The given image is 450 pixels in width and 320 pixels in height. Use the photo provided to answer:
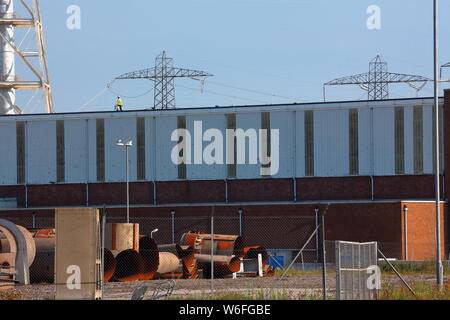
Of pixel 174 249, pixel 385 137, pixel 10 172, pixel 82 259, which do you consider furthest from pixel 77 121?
pixel 82 259

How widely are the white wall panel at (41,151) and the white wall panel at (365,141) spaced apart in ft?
63.9

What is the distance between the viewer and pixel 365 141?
6200 cm

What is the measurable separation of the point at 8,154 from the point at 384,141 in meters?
24.0

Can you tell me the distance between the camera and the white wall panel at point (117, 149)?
64.8 metres

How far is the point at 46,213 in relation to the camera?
209 feet

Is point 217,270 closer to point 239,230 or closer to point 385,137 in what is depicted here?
point 239,230

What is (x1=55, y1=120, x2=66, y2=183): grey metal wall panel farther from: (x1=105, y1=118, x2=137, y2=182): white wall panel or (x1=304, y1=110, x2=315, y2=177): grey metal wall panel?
(x1=304, y1=110, x2=315, y2=177): grey metal wall panel

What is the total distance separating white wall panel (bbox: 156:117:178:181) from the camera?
6419cm

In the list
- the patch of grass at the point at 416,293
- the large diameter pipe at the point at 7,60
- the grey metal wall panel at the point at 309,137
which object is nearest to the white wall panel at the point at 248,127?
the grey metal wall panel at the point at 309,137

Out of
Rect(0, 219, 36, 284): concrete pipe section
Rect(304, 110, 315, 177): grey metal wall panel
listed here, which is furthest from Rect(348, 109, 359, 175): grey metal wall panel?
Rect(0, 219, 36, 284): concrete pipe section

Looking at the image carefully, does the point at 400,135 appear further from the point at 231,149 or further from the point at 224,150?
the point at 224,150

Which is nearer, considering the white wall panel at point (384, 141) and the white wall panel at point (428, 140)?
the white wall panel at point (428, 140)

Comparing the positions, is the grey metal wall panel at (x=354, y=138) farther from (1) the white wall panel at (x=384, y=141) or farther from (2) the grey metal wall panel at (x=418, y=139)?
(2) the grey metal wall panel at (x=418, y=139)
